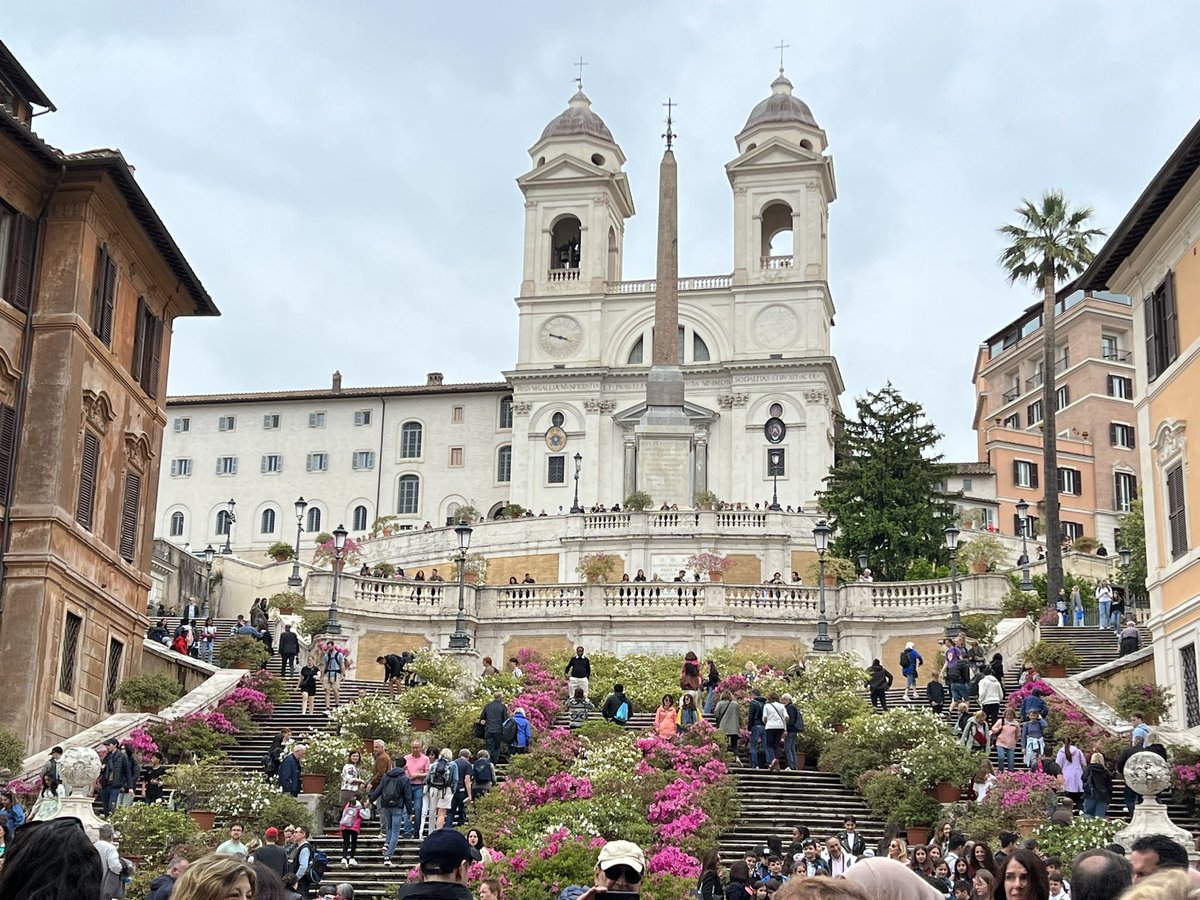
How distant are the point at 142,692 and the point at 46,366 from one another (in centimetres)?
630

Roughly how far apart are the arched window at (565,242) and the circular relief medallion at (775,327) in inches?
451

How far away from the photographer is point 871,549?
2458 inches

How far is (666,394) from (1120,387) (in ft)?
83.4

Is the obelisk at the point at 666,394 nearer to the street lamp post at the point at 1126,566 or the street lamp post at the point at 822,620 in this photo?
the street lamp post at the point at 1126,566

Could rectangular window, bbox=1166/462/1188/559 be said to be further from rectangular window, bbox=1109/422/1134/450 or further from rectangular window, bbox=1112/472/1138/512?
rectangular window, bbox=1109/422/1134/450

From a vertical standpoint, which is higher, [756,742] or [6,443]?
[6,443]

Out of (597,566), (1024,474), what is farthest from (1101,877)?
(1024,474)

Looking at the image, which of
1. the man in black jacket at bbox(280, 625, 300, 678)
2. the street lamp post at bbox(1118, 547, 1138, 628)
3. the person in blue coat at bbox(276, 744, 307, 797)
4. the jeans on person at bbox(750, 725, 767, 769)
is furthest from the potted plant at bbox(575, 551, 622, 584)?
the person in blue coat at bbox(276, 744, 307, 797)

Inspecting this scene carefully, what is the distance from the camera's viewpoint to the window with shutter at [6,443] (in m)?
31.5

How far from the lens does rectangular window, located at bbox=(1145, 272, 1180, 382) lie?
33.8 metres

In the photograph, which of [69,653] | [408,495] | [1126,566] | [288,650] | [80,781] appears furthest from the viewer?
[408,495]

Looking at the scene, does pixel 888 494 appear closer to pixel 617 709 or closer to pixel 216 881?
pixel 617 709

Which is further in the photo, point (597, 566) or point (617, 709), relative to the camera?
point (597, 566)

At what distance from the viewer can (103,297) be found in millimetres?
34500
